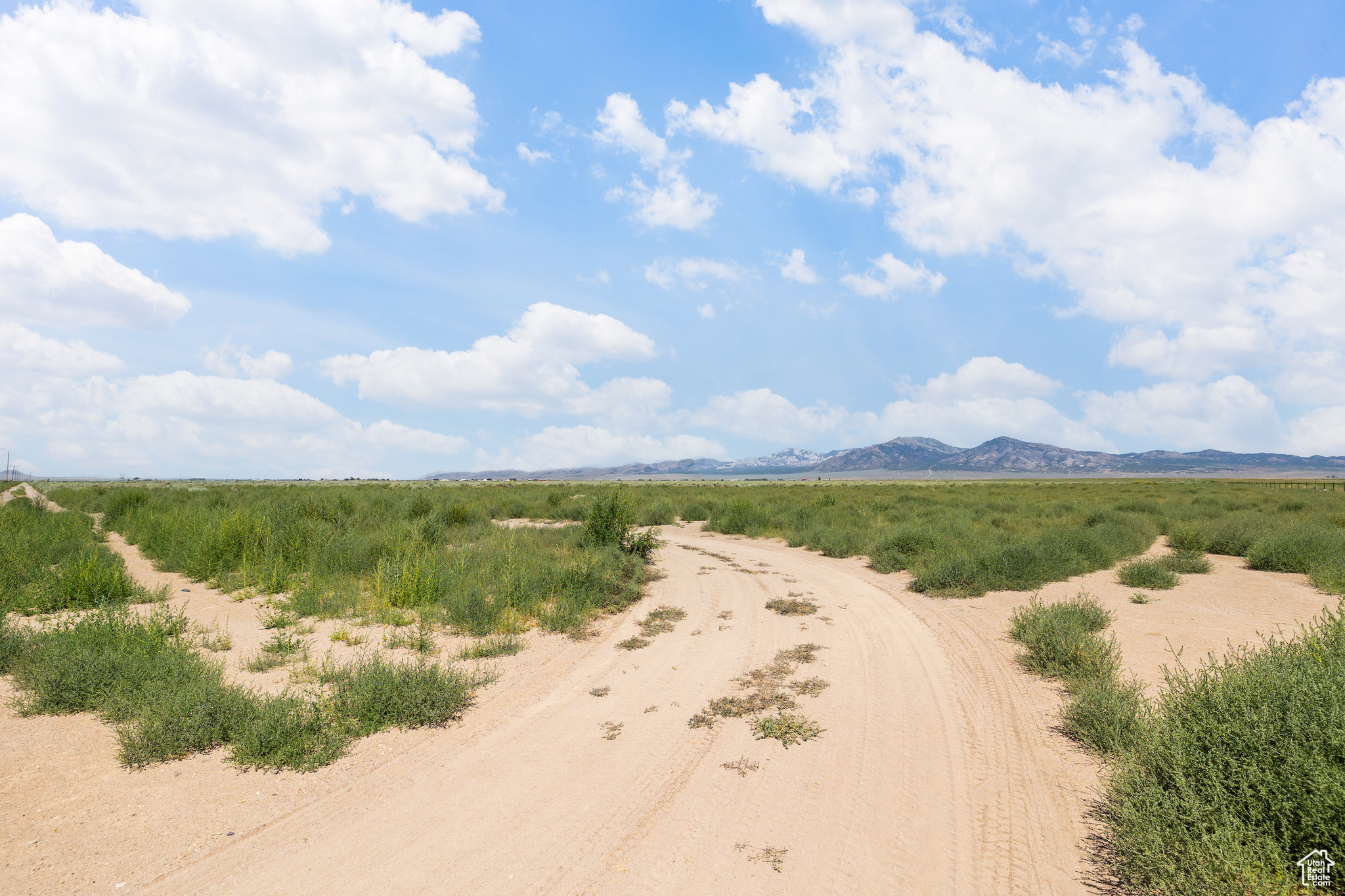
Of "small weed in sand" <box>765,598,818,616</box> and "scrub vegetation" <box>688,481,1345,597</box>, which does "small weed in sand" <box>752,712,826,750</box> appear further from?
"scrub vegetation" <box>688,481,1345,597</box>

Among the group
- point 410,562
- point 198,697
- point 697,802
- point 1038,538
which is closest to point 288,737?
point 198,697

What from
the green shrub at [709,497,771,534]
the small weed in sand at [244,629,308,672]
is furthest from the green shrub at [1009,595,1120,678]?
the green shrub at [709,497,771,534]

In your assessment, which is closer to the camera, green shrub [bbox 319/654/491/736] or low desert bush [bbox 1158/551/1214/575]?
green shrub [bbox 319/654/491/736]

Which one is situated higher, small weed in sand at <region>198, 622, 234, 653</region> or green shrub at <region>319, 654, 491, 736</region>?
green shrub at <region>319, 654, 491, 736</region>

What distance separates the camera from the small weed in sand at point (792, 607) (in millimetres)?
11555

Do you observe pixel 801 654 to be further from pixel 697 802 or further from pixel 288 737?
pixel 288 737

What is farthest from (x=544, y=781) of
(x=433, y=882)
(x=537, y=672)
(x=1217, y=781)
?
(x=1217, y=781)

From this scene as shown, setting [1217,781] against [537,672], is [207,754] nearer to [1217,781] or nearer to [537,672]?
A: [537,672]

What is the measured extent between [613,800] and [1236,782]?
4.58 meters

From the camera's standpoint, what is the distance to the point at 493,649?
29.8ft

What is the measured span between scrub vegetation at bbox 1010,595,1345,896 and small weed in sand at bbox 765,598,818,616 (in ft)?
21.2

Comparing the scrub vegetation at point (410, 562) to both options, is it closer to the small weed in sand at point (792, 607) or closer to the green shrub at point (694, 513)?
the small weed in sand at point (792, 607)

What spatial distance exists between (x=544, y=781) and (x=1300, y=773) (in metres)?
5.62

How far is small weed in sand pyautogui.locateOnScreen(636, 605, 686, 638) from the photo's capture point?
33.9ft
